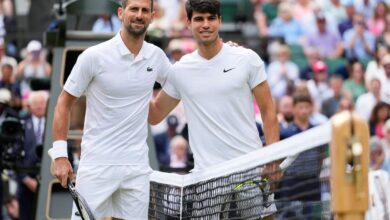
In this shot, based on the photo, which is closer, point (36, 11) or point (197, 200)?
point (197, 200)

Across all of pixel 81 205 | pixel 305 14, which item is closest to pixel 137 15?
pixel 81 205

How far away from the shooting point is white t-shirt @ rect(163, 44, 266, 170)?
10.3 meters

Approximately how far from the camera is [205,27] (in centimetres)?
1022

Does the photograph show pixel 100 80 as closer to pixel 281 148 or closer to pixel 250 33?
pixel 281 148

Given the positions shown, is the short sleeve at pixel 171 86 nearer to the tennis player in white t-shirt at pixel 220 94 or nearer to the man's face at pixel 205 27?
the tennis player in white t-shirt at pixel 220 94

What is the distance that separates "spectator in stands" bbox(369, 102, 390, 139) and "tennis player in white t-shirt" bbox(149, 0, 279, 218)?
9030mm

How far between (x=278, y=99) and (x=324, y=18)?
13.2ft

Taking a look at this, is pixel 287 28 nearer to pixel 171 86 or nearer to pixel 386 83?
pixel 386 83

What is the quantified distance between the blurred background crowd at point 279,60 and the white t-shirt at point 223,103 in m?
5.35

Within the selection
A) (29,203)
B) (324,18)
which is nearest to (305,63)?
(324,18)

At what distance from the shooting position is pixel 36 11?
2244 cm

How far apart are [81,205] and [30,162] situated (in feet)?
19.3

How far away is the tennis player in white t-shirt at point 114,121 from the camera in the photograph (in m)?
9.99

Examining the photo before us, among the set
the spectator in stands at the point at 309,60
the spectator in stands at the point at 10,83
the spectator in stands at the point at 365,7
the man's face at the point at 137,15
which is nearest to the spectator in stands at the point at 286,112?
the spectator in stands at the point at 10,83
